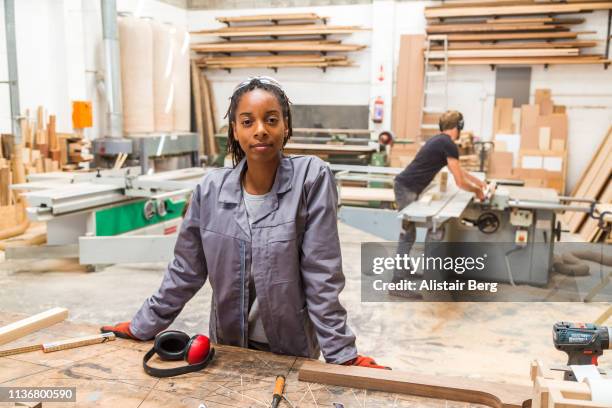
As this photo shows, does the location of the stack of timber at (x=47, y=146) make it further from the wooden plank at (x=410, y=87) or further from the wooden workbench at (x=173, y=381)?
the wooden workbench at (x=173, y=381)

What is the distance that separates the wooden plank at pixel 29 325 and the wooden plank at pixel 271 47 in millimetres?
6443

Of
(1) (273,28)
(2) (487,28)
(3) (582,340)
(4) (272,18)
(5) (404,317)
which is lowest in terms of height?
(5) (404,317)

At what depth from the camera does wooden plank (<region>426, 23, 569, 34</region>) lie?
6641mm

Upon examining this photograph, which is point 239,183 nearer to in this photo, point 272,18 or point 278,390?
point 278,390

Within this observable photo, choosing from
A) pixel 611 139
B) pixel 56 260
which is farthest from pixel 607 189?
pixel 56 260

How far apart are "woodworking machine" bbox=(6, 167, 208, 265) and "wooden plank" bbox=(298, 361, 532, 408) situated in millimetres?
2934

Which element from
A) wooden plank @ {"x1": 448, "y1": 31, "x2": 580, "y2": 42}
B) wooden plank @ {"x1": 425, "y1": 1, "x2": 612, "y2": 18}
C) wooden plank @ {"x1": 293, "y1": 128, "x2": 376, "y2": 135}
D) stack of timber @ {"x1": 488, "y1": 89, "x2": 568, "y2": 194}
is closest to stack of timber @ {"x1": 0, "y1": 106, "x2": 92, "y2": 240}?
wooden plank @ {"x1": 293, "y1": 128, "x2": 376, "y2": 135}

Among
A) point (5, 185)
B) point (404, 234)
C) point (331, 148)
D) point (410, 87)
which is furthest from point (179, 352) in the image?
point (410, 87)

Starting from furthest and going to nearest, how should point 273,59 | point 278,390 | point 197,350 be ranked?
point 273,59 < point 197,350 < point 278,390

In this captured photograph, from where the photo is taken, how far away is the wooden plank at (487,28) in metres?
6.64

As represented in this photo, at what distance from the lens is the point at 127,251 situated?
4.06 metres

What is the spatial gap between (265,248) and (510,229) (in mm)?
3267

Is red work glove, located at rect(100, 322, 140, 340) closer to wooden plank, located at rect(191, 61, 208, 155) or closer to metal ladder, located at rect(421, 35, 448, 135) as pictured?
metal ladder, located at rect(421, 35, 448, 135)

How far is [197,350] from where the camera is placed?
4.23 ft
